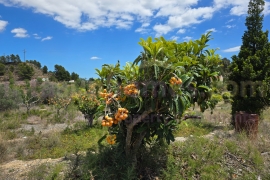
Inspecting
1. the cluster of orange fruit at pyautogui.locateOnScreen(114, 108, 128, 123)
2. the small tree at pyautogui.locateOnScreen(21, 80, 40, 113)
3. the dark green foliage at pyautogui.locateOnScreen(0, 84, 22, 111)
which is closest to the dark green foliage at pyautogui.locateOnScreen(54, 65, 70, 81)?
the small tree at pyautogui.locateOnScreen(21, 80, 40, 113)

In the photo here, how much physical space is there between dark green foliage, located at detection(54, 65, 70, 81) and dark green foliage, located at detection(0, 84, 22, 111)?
22.0 meters

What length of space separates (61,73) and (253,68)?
105 ft

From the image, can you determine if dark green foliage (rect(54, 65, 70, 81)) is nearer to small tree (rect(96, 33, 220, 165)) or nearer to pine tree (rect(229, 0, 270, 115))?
pine tree (rect(229, 0, 270, 115))

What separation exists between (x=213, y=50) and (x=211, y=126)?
15.0ft

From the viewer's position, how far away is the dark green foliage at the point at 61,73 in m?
34.3

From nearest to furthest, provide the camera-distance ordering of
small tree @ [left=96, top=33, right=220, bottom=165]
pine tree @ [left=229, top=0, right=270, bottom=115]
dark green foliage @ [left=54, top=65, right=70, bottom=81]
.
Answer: small tree @ [left=96, top=33, right=220, bottom=165], pine tree @ [left=229, top=0, right=270, bottom=115], dark green foliage @ [left=54, top=65, right=70, bottom=81]

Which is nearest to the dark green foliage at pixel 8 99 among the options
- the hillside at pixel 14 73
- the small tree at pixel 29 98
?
the small tree at pixel 29 98

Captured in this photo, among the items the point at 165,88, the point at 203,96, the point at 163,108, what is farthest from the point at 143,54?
the point at 203,96

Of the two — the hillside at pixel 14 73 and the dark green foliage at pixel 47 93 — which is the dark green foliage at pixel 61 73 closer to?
the hillside at pixel 14 73

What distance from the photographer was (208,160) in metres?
3.43

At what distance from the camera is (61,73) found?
113 feet

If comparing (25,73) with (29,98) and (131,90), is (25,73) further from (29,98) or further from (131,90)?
(131,90)

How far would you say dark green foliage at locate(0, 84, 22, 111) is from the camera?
447 inches

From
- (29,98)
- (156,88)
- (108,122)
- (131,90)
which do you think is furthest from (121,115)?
(29,98)
